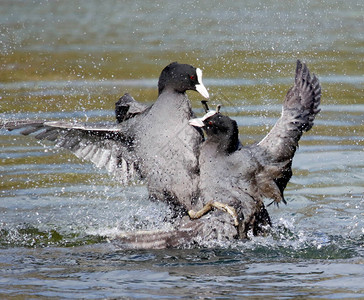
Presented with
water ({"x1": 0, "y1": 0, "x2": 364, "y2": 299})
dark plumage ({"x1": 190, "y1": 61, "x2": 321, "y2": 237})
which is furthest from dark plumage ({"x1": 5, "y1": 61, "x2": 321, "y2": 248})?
water ({"x1": 0, "y1": 0, "x2": 364, "y2": 299})

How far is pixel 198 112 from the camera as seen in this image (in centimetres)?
892

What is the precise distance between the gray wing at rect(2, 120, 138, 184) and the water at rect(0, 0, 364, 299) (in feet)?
1.35

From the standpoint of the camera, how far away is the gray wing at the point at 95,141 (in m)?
6.26

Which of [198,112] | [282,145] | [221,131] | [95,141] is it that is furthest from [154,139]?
[198,112]

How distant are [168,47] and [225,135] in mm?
5756

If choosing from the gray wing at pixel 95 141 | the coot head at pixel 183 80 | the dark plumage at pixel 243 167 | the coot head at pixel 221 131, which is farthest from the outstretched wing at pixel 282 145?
the gray wing at pixel 95 141

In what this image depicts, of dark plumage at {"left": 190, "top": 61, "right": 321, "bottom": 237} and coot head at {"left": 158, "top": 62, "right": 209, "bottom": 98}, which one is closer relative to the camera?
dark plumage at {"left": 190, "top": 61, "right": 321, "bottom": 237}

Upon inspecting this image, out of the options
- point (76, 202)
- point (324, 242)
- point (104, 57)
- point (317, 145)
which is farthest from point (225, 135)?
point (104, 57)

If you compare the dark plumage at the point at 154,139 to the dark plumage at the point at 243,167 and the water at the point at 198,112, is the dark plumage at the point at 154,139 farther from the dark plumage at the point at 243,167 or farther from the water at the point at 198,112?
the water at the point at 198,112

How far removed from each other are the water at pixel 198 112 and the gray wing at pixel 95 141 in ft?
1.35

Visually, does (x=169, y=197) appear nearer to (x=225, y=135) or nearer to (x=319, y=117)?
(x=225, y=135)

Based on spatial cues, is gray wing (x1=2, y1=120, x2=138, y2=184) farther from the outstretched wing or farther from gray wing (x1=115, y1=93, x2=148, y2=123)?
the outstretched wing

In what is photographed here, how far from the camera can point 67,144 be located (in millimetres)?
6547

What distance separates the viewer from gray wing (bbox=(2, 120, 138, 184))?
6.26 metres
